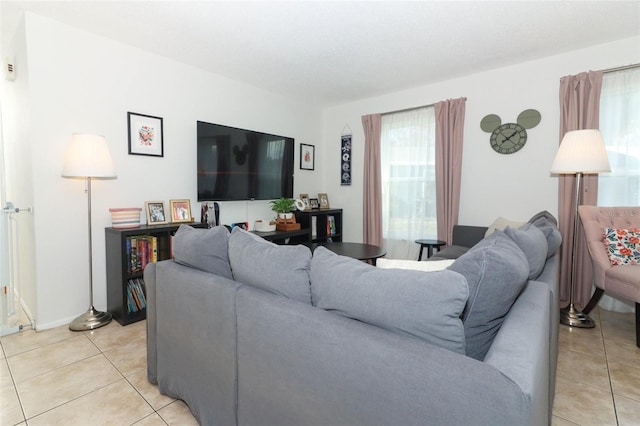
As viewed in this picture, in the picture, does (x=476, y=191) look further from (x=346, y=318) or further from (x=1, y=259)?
(x=1, y=259)

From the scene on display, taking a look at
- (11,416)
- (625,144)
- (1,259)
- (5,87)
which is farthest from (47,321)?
(625,144)

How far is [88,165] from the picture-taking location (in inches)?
95.2

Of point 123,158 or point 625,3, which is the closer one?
point 625,3

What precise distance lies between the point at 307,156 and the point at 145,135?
2.27 m

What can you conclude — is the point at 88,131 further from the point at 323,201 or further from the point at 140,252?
the point at 323,201

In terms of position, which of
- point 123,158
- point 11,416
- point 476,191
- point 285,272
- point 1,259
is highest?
point 123,158

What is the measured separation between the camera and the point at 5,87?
9.89ft

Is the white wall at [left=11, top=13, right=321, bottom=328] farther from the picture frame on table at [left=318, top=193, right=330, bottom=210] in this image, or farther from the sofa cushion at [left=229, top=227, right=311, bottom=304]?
the sofa cushion at [left=229, top=227, right=311, bottom=304]

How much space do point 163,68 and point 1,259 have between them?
208cm

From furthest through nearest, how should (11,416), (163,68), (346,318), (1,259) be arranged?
(163,68)
(1,259)
(11,416)
(346,318)

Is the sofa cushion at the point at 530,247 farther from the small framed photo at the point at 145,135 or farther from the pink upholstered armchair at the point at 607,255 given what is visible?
the small framed photo at the point at 145,135

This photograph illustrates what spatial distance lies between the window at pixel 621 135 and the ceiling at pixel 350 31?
398 mm

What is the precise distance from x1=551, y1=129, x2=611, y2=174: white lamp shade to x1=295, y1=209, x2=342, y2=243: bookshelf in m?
2.66

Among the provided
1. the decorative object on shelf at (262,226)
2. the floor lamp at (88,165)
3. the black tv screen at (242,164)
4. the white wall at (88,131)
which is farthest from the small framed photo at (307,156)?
the floor lamp at (88,165)
